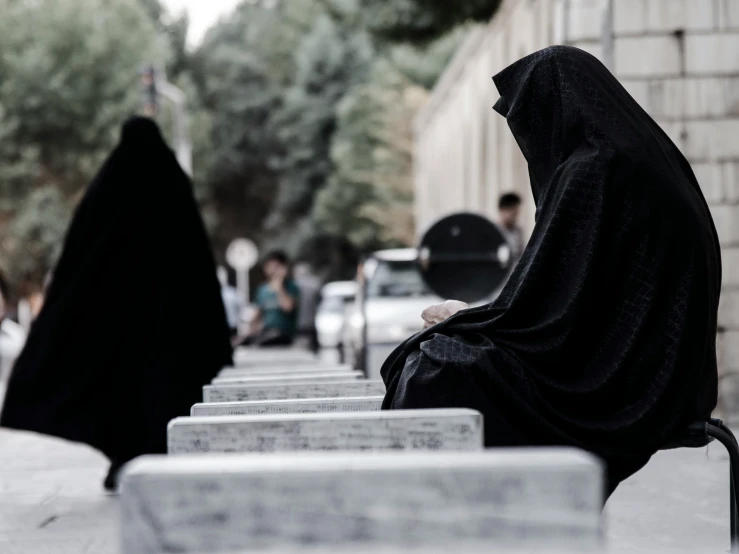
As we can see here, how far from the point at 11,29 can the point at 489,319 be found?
38.5 metres

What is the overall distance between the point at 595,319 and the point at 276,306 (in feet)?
35.7

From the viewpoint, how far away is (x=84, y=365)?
7.21m

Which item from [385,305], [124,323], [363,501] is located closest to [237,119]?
[385,305]

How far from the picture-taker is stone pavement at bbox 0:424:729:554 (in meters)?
5.22

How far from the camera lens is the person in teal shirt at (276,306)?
14.2 m

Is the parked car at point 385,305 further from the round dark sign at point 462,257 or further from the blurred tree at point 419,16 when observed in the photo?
the blurred tree at point 419,16

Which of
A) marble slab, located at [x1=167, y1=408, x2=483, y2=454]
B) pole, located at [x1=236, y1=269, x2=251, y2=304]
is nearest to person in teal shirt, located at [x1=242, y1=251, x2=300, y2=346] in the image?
marble slab, located at [x1=167, y1=408, x2=483, y2=454]

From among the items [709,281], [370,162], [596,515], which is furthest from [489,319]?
[370,162]

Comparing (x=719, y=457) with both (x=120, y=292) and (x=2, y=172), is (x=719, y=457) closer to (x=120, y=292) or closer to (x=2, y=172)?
(x=120, y=292)

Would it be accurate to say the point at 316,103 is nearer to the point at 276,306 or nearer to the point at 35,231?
the point at 35,231

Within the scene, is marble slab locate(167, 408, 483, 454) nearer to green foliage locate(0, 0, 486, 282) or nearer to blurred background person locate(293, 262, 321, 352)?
green foliage locate(0, 0, 486, 282)

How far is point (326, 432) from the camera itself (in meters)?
2.69

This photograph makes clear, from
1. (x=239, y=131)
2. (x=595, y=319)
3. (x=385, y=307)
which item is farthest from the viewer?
(x=239, y=131)

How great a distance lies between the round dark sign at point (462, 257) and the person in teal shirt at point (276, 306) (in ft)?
8.98
